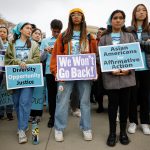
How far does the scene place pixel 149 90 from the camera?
4762 millimetres

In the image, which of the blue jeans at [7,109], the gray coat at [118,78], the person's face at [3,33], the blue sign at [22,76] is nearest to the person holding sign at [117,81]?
the gray coat at [118,78]

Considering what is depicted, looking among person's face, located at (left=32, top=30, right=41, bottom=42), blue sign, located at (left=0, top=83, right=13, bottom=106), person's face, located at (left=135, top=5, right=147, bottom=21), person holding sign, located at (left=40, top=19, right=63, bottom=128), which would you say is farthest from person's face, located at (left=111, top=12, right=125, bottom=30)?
blue sign, located at (left=0, top=83, right=13, bottom=106)

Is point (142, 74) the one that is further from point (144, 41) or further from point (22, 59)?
point (22, 59)

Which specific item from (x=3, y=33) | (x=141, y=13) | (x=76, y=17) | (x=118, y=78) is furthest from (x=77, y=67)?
(x=3, y=33)

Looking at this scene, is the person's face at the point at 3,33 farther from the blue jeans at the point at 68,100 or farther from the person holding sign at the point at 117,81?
the person holding sign at the point at 117,81

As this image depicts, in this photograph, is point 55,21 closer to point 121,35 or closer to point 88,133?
point 121,35

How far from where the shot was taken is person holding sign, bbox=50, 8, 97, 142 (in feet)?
14.6

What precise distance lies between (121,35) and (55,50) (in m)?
1.08

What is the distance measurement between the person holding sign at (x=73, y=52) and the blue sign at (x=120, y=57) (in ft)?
0.97

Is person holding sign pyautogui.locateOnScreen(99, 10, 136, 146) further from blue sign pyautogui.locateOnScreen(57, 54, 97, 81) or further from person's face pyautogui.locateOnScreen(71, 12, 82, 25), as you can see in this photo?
person's face pyautogui.locateOnScreen(71, 12, 82, 25)

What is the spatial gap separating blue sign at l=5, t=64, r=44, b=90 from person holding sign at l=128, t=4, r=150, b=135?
165 cm

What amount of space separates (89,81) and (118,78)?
1.67 feet

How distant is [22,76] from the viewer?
4605 millimetres

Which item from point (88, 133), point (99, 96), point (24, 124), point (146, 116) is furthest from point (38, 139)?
point (99, 96)
